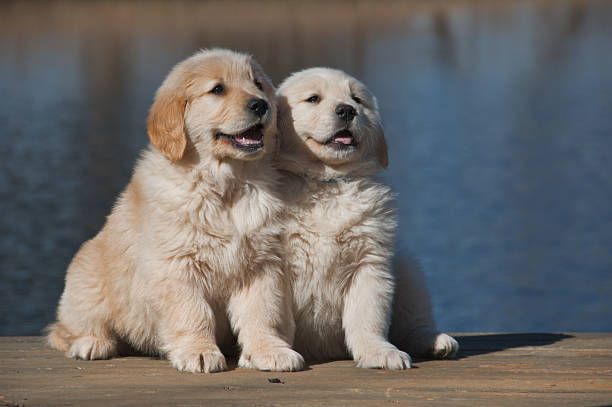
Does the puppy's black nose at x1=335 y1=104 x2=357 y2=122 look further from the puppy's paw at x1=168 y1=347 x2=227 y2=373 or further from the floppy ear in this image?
the puppy's paw at x1=168 y1=347 x2=227 y2=373

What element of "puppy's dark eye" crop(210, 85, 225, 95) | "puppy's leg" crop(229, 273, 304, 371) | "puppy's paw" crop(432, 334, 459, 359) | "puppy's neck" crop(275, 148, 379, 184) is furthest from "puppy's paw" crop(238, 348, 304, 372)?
"puppy's dark eye" crop(210, 85, 225, 95)

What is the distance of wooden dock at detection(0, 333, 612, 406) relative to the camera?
10.5ft

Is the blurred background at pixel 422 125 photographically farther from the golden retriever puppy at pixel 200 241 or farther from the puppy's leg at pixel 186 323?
the puppy's leg at pixel 186 323

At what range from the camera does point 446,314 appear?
11.2 meters

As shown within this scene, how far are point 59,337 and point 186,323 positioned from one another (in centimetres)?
106

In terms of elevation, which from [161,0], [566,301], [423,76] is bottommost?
[566,301]

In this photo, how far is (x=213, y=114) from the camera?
3.87 meters

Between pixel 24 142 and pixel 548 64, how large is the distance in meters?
19.5

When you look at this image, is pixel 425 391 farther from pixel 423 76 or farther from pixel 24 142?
pixel 423 76

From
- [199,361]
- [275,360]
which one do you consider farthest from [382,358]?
[199,361]

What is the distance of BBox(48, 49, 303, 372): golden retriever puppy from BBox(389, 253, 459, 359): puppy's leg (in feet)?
2.25

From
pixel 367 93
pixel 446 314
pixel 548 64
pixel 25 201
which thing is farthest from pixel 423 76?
pixel 367 93

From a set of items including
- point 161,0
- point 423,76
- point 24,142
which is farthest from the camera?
point 161,0

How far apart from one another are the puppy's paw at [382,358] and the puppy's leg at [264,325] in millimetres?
277
